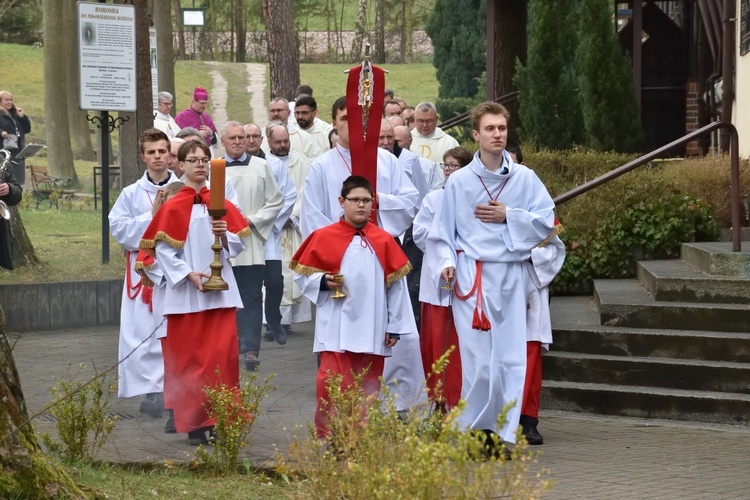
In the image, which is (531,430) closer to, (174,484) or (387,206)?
(387,206)

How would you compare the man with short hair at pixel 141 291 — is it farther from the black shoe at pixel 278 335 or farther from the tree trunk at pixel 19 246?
the tree trunk at pixel 19 246

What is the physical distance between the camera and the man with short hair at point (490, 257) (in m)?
8.52

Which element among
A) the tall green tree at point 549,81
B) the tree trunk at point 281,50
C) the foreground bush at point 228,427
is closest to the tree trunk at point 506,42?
the tall green tree at point 549,81

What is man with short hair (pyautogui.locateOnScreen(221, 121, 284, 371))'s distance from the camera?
12.1 meters

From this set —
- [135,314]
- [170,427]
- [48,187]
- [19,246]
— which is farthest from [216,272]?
[48,187]

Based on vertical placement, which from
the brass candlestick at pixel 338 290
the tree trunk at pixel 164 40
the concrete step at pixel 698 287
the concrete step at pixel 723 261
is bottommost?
the concrete step at pixel 698 287

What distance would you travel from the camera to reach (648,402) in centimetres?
961

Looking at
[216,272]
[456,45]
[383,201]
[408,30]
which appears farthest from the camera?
[408,30]

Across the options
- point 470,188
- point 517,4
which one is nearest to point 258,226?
point 470,188

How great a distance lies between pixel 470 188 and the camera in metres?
8.69

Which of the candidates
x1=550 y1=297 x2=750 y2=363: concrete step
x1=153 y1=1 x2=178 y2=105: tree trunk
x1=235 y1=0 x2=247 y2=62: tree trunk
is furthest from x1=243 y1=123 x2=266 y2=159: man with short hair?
x1=235 y1=0 x2=247 y2=62: tree trunk

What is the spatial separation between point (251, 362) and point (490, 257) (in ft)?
12.0

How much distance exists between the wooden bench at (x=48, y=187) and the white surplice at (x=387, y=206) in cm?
1503

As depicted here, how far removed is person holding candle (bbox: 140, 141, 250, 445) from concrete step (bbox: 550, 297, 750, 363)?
2.89m
